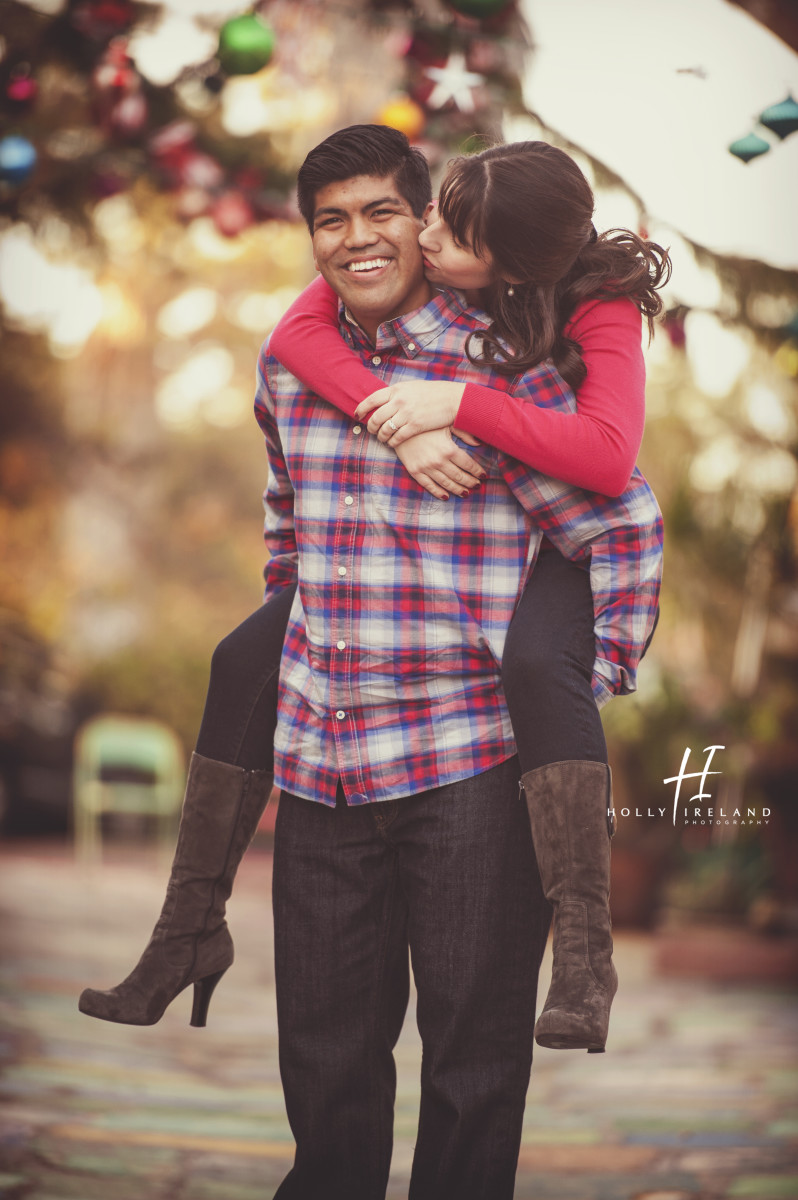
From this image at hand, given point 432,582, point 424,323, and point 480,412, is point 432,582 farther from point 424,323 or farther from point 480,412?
point 424,323

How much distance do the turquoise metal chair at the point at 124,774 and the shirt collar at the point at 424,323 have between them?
7.16 metres

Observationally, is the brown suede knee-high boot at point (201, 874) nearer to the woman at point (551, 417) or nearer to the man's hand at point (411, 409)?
the woman at point (551, 417)

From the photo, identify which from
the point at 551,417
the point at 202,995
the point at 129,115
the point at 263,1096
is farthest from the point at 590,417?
the point at 129,115

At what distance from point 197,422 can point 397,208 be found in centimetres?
1878

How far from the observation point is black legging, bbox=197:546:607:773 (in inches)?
69.5

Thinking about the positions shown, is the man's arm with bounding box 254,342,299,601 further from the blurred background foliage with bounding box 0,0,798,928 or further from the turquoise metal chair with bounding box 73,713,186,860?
the turquoise metal chair with bounding box 73,713,186,860

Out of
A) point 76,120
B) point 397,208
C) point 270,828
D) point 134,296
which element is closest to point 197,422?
point 134,296

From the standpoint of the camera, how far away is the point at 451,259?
1818 mm

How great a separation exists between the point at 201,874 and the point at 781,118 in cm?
193

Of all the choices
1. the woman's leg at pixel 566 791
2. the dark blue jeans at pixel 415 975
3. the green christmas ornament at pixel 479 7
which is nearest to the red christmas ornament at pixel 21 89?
the green christmas ornament at pixel 479 7

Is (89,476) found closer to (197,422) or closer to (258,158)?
(197,422)

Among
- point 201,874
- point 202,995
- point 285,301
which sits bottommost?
point 202,995

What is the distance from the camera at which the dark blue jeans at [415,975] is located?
6.07 feet

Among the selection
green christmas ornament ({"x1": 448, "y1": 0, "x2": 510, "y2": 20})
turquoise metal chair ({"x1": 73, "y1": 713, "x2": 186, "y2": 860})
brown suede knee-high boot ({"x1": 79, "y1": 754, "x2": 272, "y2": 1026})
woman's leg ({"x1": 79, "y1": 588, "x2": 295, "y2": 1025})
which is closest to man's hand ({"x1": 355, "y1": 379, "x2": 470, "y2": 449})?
woman's leg ({"x1": 79, "y1": 588, "x2": 295, "y2": 1025})
